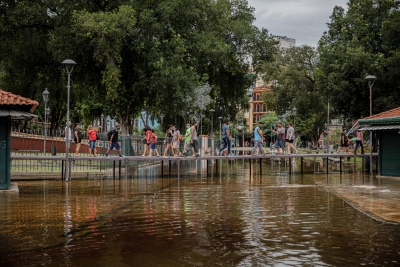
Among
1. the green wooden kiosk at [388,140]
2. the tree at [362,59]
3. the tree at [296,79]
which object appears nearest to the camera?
the green wooden kiosk at [388,140]

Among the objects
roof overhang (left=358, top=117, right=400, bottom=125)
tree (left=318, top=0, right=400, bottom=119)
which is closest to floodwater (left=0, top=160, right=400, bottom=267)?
roof overhang (left=358, top=117, right=400, bottom=125)

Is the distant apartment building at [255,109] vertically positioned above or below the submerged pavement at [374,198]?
above

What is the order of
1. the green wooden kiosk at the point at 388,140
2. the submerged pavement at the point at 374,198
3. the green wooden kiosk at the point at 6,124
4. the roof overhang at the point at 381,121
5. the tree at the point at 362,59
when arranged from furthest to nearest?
the tree at the point at 362,59
the green wooden kiosk at the point at 388,140
the roof overhang at the point at 381,121
the green wooden kiosk at the point at 6,124
the submerged pavement at the point at 374,198

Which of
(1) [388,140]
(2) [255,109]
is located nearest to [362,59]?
(1) [388,140]

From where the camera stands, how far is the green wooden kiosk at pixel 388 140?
2525 cm

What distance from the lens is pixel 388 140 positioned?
86.6ft

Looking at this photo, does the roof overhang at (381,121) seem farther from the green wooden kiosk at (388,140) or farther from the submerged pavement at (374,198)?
the submerged pavement at (374,198)

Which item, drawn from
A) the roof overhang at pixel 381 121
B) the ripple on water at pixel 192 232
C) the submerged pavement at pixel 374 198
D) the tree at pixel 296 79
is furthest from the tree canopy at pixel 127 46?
the tree at pixel 296 79

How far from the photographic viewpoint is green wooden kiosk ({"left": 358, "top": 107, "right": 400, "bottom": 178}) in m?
25.2

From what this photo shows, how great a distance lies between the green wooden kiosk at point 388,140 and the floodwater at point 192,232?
9.09m

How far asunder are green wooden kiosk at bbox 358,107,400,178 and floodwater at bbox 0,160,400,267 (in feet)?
29.8

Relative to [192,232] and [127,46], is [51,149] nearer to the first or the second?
[127,46]

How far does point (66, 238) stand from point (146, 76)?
2612 centimetres

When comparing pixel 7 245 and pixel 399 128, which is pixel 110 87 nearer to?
pixel 399 128
